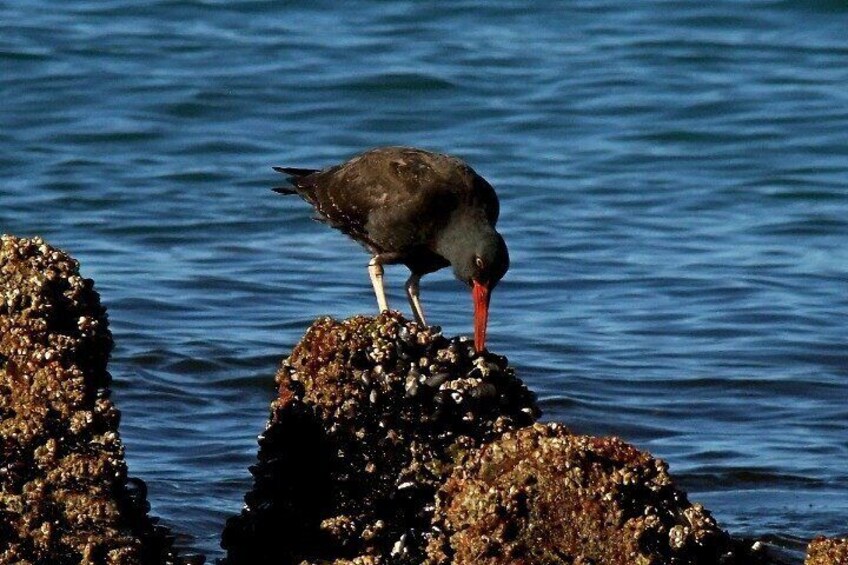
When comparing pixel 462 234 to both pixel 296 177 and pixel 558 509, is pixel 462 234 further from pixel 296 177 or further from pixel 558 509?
pixel 558 509

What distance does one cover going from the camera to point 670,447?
333 inches

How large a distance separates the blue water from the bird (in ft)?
3.99

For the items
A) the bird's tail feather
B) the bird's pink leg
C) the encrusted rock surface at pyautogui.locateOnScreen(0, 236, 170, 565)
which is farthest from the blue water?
the encrusted rock surface at pyautogui.locateOnScreen(0, 236, 170, 565)

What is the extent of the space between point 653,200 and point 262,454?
28.8 feet

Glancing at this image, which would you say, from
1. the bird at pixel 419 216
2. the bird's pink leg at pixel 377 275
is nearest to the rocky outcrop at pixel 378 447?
the bird at pixel 419 216

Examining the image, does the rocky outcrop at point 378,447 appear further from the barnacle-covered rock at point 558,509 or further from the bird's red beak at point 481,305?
the bird's red beak at point 481,305

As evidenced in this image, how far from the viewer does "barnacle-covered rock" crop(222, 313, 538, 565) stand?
17.7 feet

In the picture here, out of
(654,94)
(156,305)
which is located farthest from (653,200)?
(156,305)

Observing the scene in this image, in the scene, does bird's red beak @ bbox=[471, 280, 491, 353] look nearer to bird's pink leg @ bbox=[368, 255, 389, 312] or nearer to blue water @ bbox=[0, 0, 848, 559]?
bird's pink leg @ bbox=[368, 255, 389, 312]

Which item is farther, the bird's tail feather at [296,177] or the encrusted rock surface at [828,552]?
the bird's tail feather at [296,177]

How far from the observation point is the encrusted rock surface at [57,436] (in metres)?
4.89

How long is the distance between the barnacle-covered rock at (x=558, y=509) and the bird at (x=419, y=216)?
8.35ft

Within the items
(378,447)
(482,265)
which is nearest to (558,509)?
(378,447)

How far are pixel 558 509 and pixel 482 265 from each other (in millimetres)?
3024
